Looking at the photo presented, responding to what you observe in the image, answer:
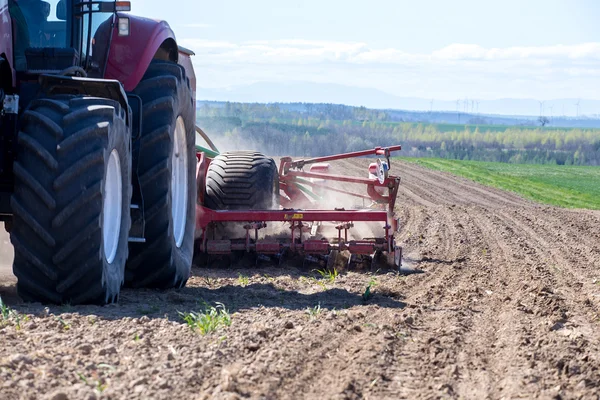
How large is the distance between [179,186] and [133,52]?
1418 millimetres

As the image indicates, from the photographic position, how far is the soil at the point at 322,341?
12.6 feet

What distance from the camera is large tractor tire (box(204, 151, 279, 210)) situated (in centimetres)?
967

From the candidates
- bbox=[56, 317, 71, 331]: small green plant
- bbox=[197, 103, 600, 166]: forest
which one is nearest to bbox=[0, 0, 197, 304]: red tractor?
bbox=[56, 317, 71, 331]: small green plant

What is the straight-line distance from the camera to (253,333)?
189 inches

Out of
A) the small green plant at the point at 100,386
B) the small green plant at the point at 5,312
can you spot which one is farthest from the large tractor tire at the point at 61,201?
the small green plant at the point at 100,386

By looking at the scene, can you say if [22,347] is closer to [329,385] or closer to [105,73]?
[329,385]

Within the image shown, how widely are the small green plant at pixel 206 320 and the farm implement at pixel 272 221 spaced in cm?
353

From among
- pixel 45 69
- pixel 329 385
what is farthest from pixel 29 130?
pixel 329 385

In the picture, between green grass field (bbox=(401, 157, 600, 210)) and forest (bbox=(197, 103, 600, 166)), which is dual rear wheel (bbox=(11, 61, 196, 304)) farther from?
forest (bbox=(197, 103, 600, 166))

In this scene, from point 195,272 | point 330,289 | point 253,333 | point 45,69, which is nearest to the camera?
point 253,333

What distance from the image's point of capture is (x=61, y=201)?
5.14 m

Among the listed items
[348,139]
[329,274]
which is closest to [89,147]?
[329,274]

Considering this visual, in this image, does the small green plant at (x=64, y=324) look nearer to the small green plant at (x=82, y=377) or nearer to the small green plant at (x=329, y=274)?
the small green plant at (x=82, y=377)

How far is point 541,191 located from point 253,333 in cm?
2049
